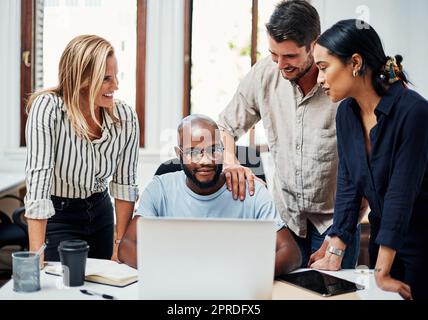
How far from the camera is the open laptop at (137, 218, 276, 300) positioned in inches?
54.6

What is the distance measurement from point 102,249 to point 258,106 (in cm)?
86

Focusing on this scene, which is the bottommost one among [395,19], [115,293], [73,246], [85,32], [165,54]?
[115,293]

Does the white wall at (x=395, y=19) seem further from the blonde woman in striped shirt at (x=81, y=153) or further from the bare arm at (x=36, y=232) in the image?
the bare arm at (x=36, y=232)

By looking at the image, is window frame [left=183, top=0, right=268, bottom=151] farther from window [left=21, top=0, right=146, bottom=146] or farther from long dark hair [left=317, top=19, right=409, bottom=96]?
long dark hair [left=317, top=19, right=409, bottom=96]

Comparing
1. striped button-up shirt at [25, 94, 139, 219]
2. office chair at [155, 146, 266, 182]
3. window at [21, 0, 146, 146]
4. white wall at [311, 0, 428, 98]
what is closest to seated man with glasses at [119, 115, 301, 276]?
office chair at [155, 146, 266, 182]

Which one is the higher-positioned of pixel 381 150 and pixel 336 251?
pixel 381 150

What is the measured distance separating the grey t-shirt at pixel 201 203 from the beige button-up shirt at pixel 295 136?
294 millimetres

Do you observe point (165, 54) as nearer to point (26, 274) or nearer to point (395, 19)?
point (395, 19)

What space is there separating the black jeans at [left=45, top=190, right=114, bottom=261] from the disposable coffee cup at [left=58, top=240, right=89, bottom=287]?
45 centimetres

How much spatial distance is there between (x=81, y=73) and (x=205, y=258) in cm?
96

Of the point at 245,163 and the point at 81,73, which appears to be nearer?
the point at 81,73

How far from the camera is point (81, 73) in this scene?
2.07 m

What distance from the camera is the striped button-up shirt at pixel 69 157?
1997 millimetres

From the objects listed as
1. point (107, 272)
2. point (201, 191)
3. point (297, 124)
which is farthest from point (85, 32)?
point (107, 272)
